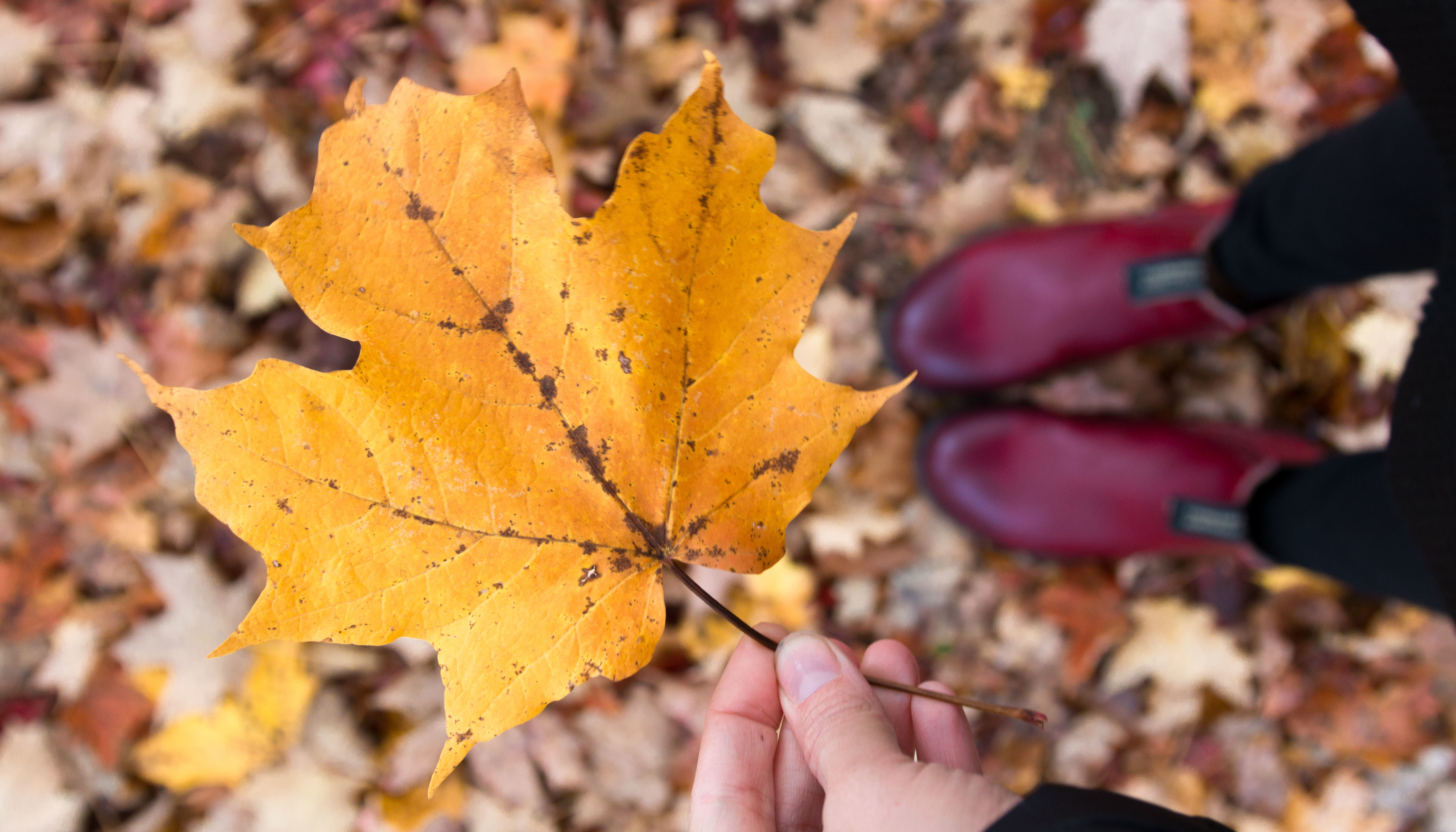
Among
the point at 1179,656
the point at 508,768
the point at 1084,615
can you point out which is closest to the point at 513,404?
the point at 508,768

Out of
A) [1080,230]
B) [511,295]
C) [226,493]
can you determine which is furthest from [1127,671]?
[226,493]

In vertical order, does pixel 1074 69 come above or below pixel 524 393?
below

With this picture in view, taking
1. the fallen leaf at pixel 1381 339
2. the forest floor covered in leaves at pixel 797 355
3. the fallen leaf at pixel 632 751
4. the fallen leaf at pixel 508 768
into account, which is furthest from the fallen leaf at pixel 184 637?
the fallen leaf at pixel 1381 339

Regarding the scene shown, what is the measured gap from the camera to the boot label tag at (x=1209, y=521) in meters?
1.53

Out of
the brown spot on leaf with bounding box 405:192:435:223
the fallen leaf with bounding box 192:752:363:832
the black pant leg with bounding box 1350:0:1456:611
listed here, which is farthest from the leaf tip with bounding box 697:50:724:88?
the fallen leaf with bounding box 192:752:363:832

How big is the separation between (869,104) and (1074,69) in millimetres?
461

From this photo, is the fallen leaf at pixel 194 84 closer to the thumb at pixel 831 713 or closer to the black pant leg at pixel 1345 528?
the thumb at pixel 831 713

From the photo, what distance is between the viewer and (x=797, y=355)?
5.20ft

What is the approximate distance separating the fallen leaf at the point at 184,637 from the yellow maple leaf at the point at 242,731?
0.04m

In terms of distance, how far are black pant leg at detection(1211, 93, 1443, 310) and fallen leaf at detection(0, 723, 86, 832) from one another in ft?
7.74

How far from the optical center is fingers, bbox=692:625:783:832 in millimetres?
884

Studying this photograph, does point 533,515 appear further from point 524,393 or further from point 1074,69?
point 1074,69

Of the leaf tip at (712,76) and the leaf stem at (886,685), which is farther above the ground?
the leaf tip at (712,76)

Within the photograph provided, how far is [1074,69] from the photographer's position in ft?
5.56
